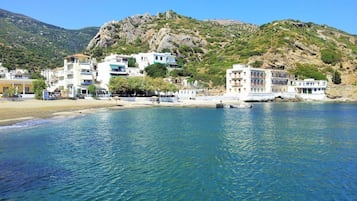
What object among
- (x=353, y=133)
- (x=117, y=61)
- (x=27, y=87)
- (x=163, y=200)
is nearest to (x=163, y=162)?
(x=163, y=200)

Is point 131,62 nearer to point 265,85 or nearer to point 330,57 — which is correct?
point 265,85

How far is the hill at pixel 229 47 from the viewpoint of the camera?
14375cm

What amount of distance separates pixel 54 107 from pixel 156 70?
55.8m

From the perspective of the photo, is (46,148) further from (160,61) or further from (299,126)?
(160,61)

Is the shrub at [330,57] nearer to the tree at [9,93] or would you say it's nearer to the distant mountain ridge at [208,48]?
the distant mountain ridge at [208,48]

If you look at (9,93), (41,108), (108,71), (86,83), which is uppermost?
(108,71)

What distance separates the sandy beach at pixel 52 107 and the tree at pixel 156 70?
27122 millimetres

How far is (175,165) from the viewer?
880 inches

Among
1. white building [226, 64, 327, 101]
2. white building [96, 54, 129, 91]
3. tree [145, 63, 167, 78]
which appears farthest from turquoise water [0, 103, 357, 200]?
tree [145, 63, 167, 78]

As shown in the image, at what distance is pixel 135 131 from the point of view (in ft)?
128

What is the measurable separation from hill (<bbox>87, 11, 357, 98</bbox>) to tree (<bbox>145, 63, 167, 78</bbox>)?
611 inches

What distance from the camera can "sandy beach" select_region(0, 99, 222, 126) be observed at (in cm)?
5204

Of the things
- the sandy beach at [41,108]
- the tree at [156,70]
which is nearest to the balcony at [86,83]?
the sandy beach at [41,108]

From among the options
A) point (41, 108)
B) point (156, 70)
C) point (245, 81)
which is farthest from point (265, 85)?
point (41, 108)
